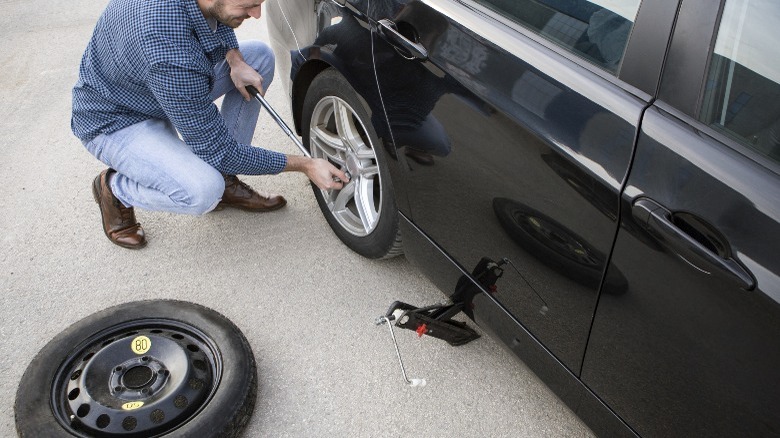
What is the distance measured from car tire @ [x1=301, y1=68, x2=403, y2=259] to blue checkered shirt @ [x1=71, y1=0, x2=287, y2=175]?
0.88 feet

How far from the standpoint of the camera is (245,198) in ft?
9.68

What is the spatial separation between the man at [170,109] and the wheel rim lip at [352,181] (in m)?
0.10

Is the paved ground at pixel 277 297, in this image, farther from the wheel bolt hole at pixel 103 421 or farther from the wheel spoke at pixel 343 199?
the wheel bolt hole at pixel 103 421

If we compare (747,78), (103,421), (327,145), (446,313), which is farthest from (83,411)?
(747,78)

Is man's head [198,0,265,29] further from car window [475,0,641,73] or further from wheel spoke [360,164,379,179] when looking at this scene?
car window [475,0,641,73]

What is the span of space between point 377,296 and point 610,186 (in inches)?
54.0

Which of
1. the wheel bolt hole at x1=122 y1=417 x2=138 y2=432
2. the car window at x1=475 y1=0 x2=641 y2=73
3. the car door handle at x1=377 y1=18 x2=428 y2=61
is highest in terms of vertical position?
the car window at x1=475 y1=0 x2=641 y2=73

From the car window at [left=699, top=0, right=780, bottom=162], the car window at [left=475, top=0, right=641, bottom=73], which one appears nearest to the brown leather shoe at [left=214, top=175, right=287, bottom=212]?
the car window at [left=475, top=0, right=641, bottom=73]

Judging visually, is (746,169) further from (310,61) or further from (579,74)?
(310,61)

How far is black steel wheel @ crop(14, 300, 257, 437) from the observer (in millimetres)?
1943

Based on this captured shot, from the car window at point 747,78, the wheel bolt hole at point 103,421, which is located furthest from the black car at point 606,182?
the wheel bolt hole at point 103,421

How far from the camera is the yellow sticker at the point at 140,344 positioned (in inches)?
83.4

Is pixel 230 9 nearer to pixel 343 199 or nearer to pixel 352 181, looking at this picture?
pixel 352 181

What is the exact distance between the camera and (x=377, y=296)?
260cm
